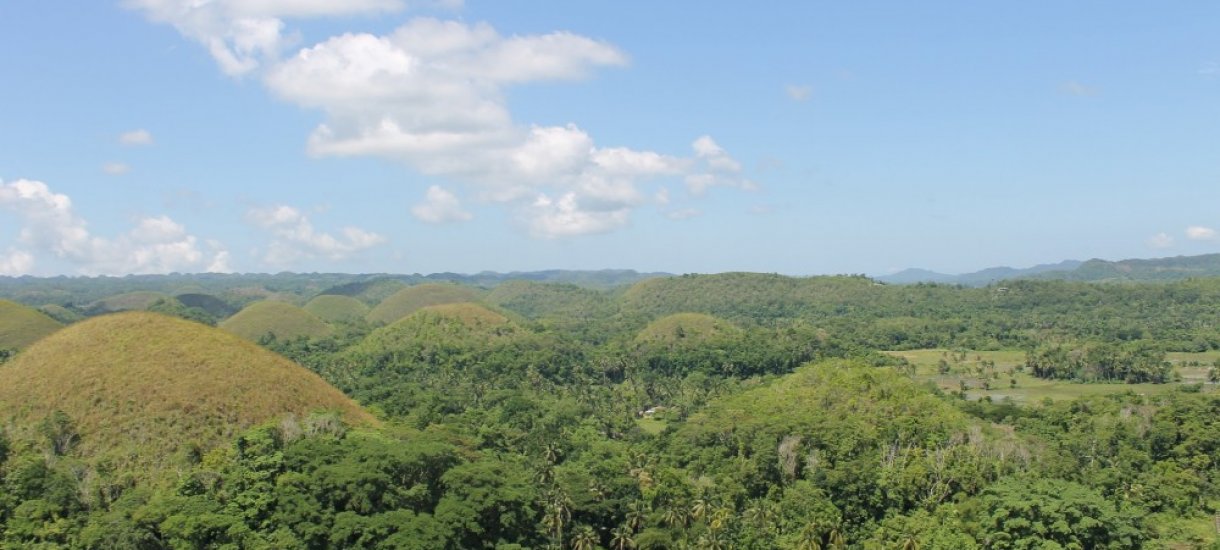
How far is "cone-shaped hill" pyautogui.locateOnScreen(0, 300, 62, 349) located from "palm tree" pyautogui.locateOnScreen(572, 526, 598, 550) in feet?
318

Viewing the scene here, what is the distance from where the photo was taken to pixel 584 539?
4194cm

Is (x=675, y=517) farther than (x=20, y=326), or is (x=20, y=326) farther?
(x=20, y=326)

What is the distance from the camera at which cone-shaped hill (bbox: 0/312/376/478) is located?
45406 mm

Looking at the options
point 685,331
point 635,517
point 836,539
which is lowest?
point 836,539

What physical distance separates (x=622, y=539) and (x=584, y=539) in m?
2.11

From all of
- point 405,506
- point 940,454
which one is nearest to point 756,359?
point 940,454

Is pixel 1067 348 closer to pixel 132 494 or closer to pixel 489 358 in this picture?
pixel 489 358

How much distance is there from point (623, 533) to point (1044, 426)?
122 ft

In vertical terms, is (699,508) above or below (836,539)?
above

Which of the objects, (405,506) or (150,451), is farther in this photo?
(150,451)

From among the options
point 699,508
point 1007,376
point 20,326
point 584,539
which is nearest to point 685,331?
point 1007,376

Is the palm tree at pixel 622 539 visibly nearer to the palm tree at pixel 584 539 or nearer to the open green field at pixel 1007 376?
the palm tree at pixel 584 539

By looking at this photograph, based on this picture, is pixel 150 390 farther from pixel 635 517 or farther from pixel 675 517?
pixel 675 517

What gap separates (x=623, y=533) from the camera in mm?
42969
